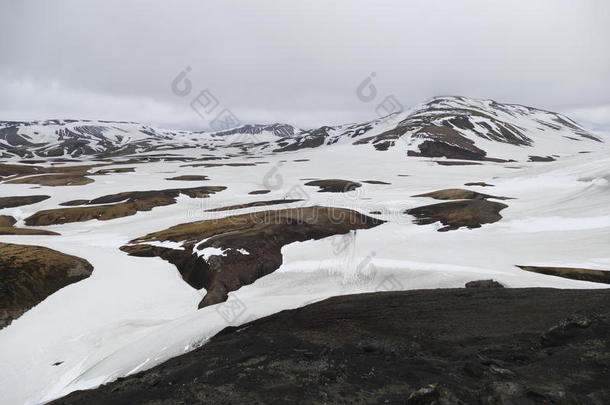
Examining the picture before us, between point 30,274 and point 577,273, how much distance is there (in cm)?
4184

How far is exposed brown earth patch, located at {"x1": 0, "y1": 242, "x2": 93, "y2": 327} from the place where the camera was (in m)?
23.7

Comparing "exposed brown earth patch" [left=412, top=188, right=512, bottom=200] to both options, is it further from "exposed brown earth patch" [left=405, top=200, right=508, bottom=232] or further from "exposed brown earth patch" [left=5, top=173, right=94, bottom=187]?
"exposed brown earth patch" [left=5, top=173, right=94, bottom=187]

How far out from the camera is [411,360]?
11.7 meters

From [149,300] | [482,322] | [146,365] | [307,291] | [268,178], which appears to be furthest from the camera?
[268,178]

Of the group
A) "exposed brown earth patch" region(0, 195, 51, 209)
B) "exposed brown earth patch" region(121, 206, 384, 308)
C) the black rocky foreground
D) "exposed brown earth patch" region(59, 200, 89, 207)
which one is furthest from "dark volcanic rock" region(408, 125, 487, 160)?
the black rocky foreground

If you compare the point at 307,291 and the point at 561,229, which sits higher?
the point at 561,229

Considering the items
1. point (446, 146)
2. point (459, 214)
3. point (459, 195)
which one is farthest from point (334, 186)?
point (446, 146)

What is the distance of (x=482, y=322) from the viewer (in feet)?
47.9

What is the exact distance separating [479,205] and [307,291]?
117 feet

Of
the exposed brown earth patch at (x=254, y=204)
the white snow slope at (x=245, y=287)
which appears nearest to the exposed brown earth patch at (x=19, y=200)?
the white snow slope at (x=245, y=287)

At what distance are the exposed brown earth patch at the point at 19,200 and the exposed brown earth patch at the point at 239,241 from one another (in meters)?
45.3

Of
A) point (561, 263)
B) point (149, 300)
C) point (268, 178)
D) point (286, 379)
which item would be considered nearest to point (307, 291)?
point (149, 300)

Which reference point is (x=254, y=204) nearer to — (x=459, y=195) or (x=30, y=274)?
(x=459, y=195)

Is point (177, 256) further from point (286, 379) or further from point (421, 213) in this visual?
point (421, 213)
